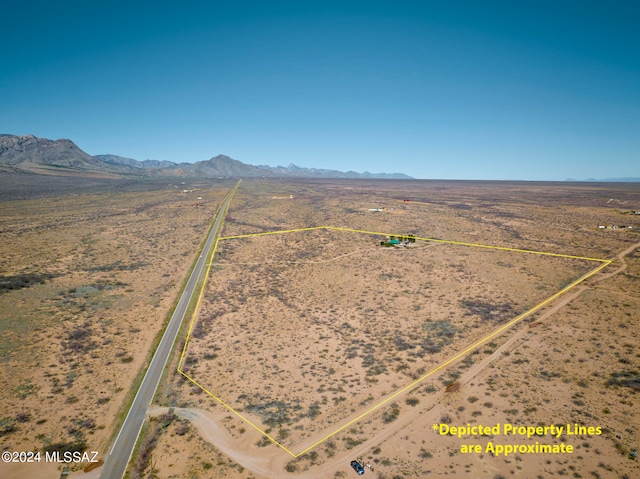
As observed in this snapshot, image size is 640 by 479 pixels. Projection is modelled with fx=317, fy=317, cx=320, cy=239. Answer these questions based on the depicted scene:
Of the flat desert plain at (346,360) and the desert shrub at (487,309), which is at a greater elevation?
the desert shrub at (487,309)

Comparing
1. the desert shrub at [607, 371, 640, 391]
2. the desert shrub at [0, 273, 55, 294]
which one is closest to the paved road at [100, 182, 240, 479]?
the desert shrub at [0, 273, 55, 294]

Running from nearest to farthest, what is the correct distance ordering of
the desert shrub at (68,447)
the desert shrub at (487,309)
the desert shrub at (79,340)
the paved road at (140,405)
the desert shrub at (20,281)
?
the paved road at (140,405), the desert shrub at (68,447), the desert shrub at (79,340), the desert shrub at (487,309), the desert shrub at (20,281)

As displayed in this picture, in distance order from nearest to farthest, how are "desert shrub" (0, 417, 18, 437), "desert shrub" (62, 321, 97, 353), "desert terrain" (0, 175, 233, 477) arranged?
"desert shrub" (0, 417, 18, 437), "desert terrain" (0, 175, 233, 477), "desert shrub" (62, 321, 97, 353)

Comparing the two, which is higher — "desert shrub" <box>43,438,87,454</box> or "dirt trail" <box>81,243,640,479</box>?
"dirt trail" <box>81,243,640,479</box>

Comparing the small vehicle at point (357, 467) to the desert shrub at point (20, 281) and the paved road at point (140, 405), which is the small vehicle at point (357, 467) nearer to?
the paved road at point (140, 405)

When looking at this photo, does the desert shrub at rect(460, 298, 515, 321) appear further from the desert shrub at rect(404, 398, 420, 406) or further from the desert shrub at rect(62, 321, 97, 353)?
the desert shrub at rect(62, 321, 97, 353)

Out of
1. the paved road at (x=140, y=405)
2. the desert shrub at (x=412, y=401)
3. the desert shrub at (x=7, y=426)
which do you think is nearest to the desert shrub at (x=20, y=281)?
the paved road at (x=140, y=405)

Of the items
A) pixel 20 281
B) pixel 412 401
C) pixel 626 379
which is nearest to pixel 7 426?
pixel 412 401

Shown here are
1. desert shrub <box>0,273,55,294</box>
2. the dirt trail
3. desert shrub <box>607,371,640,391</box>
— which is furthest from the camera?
desert shrub <box>0,273,55,294</box>
